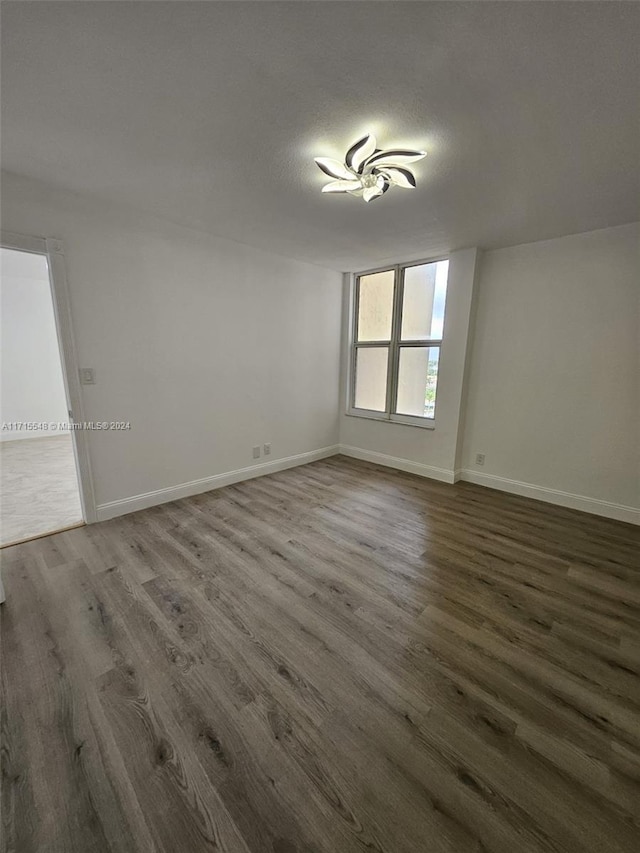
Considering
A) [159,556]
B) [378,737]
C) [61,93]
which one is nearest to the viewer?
[378,737]

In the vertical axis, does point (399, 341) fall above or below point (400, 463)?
above

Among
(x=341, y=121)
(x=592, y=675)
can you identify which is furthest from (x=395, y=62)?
(x=592, y=675)

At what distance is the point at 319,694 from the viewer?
1.37 m

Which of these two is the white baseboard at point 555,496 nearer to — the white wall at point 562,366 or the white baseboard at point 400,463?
the white wall at point 562,366

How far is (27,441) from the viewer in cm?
527

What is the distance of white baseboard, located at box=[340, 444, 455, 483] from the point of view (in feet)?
12.4

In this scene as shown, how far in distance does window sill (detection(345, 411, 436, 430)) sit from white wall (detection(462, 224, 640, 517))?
0.46 meters

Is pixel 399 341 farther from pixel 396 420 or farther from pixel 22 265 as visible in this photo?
pixel 22 265

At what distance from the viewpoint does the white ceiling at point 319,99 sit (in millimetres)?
1123

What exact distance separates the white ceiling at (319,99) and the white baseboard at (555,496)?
7.81ft

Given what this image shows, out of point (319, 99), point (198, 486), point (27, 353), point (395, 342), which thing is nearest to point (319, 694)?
point (198, 486)

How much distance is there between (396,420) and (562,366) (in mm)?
1763

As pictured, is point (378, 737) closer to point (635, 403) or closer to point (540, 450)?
point (540, 450)

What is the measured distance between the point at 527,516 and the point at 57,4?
402cm
